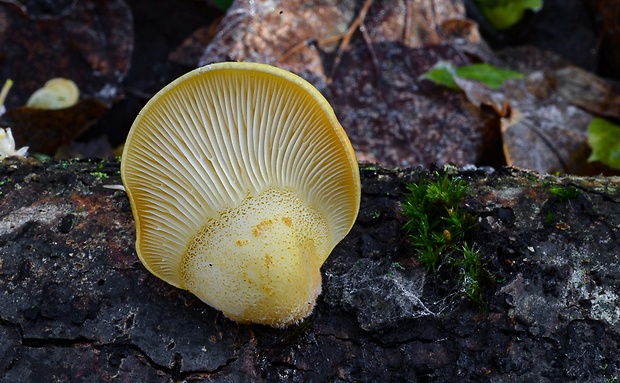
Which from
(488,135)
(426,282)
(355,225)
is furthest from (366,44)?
(426,282)

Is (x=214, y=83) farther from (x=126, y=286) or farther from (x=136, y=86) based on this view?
(x=136, y=86)

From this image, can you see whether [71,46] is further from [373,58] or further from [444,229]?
[444,229]

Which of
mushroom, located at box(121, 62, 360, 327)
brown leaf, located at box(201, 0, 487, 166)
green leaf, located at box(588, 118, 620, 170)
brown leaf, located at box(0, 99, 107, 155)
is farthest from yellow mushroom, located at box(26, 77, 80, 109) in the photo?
green leaf, located at box(588, 118, 620, 170)

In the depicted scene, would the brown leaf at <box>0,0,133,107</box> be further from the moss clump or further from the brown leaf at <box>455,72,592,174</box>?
the moss clump

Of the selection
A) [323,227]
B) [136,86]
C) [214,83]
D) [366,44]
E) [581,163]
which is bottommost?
[136,86]

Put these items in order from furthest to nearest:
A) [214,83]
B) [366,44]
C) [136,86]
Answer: [136,86] < [366,44] < [214,83]

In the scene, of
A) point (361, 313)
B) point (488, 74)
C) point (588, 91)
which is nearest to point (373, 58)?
point (488, 74)

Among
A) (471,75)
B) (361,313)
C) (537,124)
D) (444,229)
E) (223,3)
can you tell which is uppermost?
(444,229)
